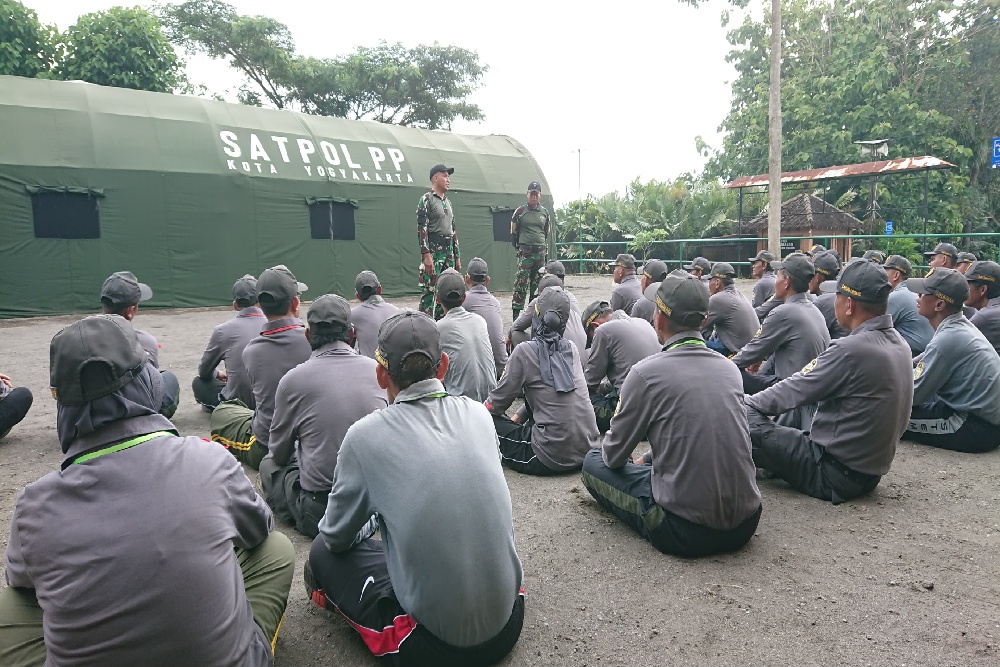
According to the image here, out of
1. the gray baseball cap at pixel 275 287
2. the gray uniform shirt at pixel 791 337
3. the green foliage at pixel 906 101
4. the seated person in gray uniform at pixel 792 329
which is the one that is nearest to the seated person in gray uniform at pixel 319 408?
the gray baseball cap at pixel 275 287

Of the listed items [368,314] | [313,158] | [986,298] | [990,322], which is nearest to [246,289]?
[368,314]

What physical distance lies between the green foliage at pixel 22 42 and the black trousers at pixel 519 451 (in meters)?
19.1

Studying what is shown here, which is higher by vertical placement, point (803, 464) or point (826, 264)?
point (826, 264)

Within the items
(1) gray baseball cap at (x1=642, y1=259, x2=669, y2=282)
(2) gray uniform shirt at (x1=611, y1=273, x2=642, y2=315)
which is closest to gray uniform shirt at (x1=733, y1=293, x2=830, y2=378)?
(2) gray uniform shirt at (x1=611, y1=273, x2=642, y2=315)

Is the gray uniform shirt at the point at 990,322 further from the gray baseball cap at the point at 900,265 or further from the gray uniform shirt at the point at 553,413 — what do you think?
the gray uniform shirt at the point at 553,413

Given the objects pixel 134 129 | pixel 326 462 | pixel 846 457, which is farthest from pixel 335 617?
pixel 134 129

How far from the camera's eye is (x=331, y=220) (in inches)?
598

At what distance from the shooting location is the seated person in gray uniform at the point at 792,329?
5227mm

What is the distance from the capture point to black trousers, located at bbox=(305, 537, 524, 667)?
238 centimetres

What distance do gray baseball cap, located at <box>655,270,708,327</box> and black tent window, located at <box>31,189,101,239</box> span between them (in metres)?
12.1

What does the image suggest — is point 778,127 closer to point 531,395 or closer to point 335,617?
point 531,395

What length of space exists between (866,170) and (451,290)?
15.5 m

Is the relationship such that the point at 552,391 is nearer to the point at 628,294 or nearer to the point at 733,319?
the point at 733,319

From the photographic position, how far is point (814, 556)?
341 cm
